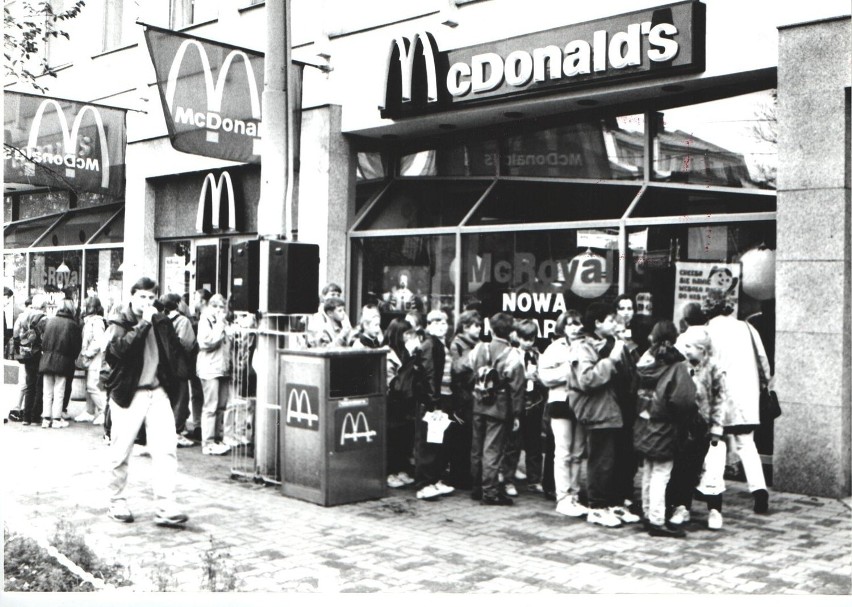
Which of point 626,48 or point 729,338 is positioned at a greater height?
point 626,48

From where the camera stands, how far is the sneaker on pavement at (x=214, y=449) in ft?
35.4

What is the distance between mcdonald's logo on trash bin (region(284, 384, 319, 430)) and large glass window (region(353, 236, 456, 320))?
12.4 ft

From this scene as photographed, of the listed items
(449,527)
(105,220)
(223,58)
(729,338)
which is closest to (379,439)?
(449,527)

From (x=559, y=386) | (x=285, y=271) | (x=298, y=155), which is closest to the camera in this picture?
(x=559, y=386)

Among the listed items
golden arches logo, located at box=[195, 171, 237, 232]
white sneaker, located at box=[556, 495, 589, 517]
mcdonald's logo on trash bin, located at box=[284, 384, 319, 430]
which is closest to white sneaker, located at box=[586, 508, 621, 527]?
white sneaker, located at box=[556, 495, 589, 517]

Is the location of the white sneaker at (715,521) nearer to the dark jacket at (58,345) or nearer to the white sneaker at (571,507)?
the white sneaker at (571,507)

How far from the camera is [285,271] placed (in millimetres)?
8617

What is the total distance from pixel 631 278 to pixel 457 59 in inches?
137

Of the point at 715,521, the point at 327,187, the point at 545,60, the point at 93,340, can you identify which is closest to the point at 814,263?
the point at 715,521

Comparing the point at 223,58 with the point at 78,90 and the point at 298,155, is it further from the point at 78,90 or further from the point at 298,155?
the point at 78,90

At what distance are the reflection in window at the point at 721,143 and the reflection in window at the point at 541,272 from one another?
1.06 meters

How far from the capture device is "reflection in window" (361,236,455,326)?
12.4 metres

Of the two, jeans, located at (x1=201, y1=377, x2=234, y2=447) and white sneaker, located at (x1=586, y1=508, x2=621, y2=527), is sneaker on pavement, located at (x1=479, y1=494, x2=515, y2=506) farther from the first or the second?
jeans, located at (x1=201, y1=377, x2=234, y2=447)

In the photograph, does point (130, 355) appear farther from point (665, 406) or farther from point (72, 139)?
point (72, 139)
